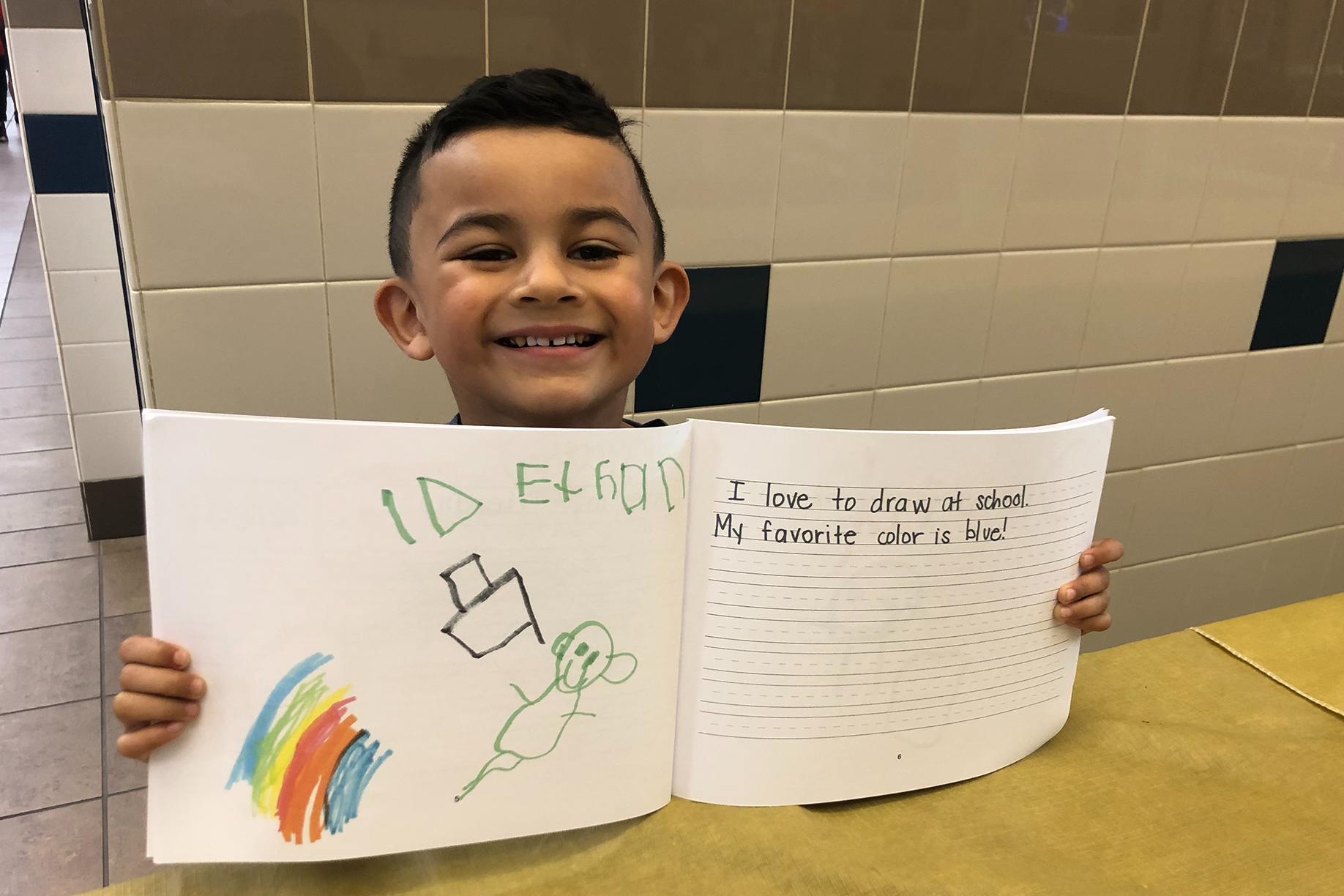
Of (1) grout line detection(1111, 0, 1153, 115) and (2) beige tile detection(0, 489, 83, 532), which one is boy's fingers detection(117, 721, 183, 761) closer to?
(1) grout line detection(1111, 0, 1153, 115)

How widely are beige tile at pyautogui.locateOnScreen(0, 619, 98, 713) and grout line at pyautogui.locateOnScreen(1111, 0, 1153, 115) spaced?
78.5 inches

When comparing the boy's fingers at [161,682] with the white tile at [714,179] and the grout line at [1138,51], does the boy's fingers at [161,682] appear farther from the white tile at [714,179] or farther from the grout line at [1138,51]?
the grout line at [1138,51]

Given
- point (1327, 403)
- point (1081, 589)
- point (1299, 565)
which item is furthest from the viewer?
point (1299, 565)

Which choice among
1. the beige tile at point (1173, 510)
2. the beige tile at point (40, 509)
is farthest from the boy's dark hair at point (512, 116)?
the beige tile at point (40, 509)

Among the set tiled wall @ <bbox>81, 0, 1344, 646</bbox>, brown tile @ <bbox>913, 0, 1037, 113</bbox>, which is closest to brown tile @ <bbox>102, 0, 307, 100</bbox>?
tiled wall @ <bbox>81, 0, 1344, 646</bbox>

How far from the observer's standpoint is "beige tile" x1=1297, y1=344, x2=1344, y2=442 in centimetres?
160

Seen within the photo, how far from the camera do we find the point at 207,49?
32.2 inches

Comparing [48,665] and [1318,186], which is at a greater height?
[1318,186]

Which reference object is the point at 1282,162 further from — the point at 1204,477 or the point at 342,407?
the point at 342,407

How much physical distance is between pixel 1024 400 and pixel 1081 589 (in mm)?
835

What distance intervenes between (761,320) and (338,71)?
0.56 m

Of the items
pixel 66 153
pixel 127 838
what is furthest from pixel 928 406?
pixel 66 153

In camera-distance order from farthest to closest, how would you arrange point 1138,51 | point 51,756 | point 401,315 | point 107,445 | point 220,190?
point 107,445 < point 51,756 < point 1138,51 < point 220,190 < point 401,315

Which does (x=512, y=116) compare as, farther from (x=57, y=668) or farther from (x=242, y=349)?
(x=57, y=668)
